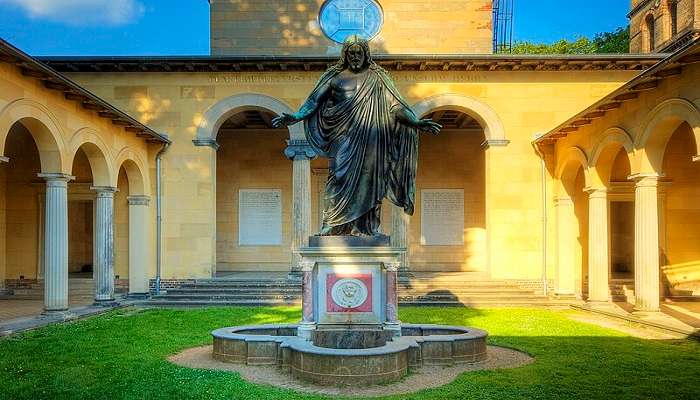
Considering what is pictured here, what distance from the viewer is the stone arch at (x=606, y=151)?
13812 mm

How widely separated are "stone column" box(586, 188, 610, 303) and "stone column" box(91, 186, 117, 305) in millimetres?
12031

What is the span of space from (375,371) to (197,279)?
12.5 m

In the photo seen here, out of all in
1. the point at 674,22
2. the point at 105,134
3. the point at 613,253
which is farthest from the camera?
the point at 674,22

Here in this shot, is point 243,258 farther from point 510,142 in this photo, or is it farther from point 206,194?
point 510,142

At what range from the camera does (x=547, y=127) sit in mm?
18484

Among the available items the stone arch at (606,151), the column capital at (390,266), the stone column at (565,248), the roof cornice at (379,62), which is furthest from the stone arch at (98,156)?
the stone column at (565,248)

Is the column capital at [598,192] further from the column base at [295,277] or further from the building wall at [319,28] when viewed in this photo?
the column base at [295,277]

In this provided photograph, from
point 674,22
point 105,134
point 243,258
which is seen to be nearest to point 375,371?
point 105,134

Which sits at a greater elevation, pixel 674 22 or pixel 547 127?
pixel 674 22

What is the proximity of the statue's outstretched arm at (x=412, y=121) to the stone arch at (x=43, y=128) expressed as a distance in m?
7.29

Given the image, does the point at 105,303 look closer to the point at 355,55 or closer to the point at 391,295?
the point at 391,295

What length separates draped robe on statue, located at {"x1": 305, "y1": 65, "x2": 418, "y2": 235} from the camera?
7.84 metres

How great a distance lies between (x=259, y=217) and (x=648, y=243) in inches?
520

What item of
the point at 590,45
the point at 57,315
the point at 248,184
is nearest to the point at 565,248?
the point at 248,184
